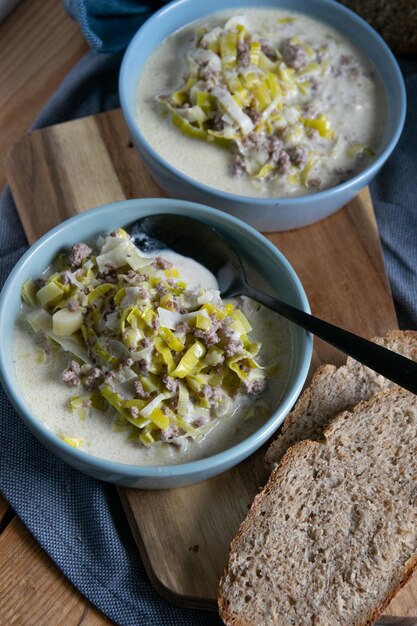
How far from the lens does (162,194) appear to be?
11.5 feet

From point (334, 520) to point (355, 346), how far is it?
0.59m

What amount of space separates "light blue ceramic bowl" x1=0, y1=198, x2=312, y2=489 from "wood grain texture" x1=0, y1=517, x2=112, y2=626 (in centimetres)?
36

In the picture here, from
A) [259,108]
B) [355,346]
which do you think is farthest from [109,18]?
[355,346]

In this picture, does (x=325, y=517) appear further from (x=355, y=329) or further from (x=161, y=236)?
(x=161, y=236)

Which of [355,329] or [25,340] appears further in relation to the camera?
[355,329]

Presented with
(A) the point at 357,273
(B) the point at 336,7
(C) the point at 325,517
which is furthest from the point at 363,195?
(C) the point at 325,517

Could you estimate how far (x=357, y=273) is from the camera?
11.2ft

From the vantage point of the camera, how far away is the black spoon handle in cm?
265

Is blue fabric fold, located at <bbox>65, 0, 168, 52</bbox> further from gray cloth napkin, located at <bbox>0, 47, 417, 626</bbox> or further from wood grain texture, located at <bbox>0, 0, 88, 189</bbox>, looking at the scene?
gray cloth napkin, located at <bbox>0, 47, 417, 626</bbox>

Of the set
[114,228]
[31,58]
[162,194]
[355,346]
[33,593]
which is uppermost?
[31,58]

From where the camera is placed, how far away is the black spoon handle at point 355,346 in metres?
2.65

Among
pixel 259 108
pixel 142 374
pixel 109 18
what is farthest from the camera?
pixel 109 18

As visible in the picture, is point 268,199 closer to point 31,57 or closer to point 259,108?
point 259,108

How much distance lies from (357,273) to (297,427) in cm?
74
